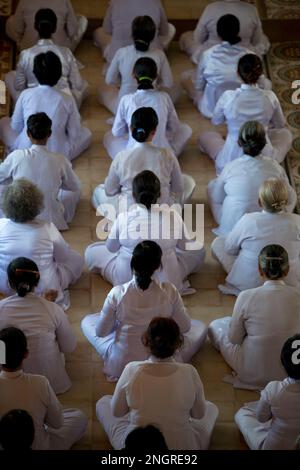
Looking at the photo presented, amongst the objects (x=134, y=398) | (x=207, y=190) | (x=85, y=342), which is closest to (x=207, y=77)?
(x=207, y=190)

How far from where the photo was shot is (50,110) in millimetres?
6605

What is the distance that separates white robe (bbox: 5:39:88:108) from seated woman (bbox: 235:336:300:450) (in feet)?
8.99

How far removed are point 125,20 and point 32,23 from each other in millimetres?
599

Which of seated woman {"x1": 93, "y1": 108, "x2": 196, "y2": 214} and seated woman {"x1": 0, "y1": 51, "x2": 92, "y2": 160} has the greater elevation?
seated woman {"x1": 0, "y1": 51, "x2": 92, "y2": 160}

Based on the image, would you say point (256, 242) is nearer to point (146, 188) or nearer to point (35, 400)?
point (146, 188)

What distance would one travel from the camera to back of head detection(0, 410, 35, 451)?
4.35 metres

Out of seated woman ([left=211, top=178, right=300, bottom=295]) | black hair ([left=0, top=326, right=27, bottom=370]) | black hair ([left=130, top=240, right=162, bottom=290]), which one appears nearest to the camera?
black hair ([left=0, top=326, right=27, bottom=370])

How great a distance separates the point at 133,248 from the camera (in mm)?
5766

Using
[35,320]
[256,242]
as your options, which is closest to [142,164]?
[256,242]

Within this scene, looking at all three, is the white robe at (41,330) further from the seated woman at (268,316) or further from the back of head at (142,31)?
the back of head at (142,31)

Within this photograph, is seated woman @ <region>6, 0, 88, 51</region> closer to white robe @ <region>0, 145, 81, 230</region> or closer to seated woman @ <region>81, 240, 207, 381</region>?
white robe @ <region>0, 145, 81, 230</region>

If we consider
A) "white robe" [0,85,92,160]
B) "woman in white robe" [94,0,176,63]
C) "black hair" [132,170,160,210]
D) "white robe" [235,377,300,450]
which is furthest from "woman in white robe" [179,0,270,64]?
"white robe" [235,377,300,450]

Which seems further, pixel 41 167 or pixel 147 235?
pixel 41 167
